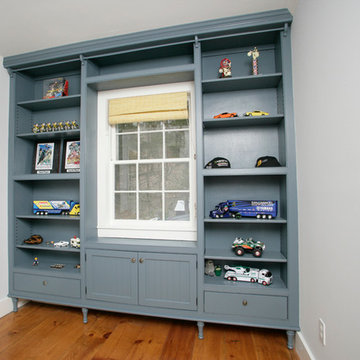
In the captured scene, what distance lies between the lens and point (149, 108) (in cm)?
216

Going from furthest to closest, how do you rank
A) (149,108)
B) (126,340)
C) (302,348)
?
(149,108), (126,340), (302,348)

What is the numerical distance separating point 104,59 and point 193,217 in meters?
1.92

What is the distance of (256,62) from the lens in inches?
74.4

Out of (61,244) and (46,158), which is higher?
(46,158)

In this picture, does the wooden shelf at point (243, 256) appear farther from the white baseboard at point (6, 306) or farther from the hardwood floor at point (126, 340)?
the white baseboard at point (6, 306)

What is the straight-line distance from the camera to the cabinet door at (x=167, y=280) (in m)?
1.85

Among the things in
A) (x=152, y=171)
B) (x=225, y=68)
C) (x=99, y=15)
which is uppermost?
(x=99, y=15)

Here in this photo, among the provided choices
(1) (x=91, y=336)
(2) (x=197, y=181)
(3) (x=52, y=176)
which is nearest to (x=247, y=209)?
(2) (x=197, y=181)

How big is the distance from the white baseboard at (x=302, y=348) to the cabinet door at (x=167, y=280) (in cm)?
84

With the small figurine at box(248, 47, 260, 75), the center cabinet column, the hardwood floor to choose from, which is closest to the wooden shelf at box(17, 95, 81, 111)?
the center cabinet column

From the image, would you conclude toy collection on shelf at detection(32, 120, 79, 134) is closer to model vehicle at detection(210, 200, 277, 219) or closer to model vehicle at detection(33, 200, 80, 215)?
model vehicle at detection(33, 200, 80, 215)

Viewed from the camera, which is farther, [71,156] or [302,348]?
[71,156]

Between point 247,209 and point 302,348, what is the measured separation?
3.56ft

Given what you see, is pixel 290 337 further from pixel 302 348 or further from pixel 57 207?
pixel 57 207
